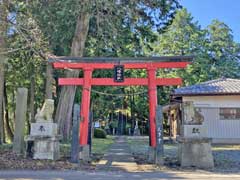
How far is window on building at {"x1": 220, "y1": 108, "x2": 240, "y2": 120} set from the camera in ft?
85.2

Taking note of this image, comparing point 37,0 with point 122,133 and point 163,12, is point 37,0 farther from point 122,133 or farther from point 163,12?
point 122,133

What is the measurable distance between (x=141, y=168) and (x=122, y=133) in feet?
138

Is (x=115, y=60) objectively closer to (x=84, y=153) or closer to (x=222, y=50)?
(x=84, y=153)

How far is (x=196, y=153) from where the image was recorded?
12.5 metres

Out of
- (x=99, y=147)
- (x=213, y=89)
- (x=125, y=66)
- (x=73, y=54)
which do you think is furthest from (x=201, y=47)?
(x=125, y=66)

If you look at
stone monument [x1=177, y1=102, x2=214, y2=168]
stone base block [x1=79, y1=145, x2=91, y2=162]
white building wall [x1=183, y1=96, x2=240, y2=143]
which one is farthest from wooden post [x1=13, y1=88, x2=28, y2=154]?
white building wall [x1=183, y1=96, x2=240, y2=143]

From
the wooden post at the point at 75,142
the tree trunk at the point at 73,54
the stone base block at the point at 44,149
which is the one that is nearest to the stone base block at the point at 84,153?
the wooden post at the point at 75,142

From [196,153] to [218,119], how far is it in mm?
14098

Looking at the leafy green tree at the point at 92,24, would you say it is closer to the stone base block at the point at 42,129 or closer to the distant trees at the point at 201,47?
the stone base block at the point at 42,129

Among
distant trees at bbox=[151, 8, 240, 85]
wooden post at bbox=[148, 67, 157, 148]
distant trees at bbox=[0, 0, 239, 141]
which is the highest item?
distant trees at bbox=[151, 8, 240, 85]

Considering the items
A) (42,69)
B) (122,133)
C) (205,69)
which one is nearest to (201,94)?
(42,69)

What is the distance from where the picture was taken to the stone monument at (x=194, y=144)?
489 inches

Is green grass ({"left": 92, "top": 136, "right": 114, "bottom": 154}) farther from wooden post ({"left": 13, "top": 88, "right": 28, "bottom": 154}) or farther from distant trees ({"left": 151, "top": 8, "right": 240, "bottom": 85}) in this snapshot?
distant trees ({"left": 151, "top": 8, "right": 240, "bottom": 85})

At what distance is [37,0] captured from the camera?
49.6 ft
